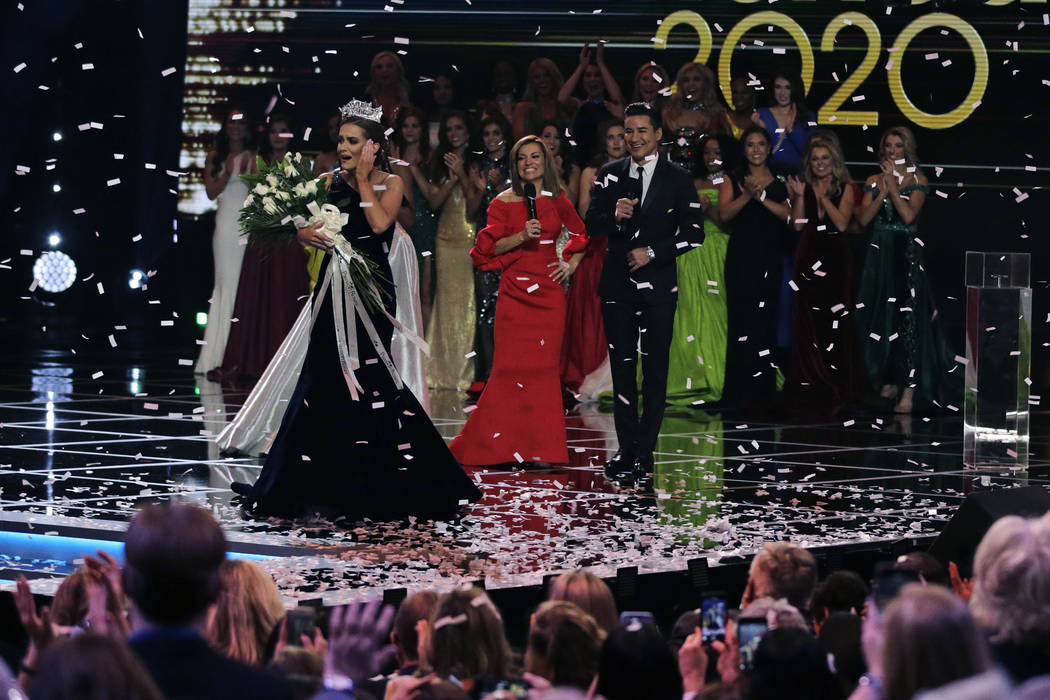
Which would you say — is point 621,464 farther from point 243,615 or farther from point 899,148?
point 243,615

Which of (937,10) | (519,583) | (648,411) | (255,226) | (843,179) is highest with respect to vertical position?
Answer: (937,10)

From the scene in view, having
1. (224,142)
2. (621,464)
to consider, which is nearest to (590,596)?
(621,464)

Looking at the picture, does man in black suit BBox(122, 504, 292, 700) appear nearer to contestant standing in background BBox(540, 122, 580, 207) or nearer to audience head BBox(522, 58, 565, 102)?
contestant standing in background BBox(540, 122, 580, 207)

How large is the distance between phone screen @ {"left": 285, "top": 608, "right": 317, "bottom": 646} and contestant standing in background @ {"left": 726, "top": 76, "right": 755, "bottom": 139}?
8392mm

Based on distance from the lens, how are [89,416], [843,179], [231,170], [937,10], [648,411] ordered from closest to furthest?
[648,411] → [89,416] → [843,179] → [937,10] → [231,170]

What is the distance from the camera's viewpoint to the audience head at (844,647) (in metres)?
3.27

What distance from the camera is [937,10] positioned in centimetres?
1155

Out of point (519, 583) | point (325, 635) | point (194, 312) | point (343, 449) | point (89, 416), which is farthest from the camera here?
point (194, 312)

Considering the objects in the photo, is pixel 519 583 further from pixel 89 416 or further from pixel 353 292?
pixel 89 416

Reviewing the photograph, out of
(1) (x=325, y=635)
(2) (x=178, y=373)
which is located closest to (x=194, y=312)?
(2) (x=178, y=373)

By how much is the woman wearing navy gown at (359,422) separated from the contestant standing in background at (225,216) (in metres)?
5.94

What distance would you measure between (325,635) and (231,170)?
9.18 m

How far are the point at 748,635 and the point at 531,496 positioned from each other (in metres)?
3.69

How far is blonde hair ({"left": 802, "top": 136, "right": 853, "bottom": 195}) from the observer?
35.1 feet
